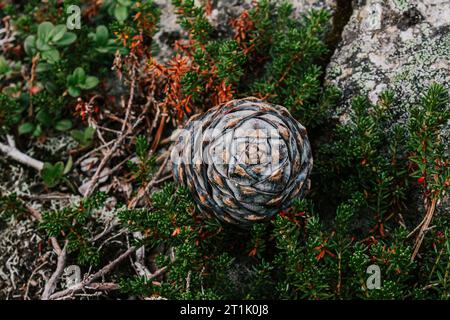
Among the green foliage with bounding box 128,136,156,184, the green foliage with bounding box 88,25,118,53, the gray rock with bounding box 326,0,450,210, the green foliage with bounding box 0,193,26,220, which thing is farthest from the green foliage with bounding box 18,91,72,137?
the gray rock with bounding box 326,0,450,210

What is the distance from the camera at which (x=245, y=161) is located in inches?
97.7

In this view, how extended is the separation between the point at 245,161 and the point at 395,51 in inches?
42.5

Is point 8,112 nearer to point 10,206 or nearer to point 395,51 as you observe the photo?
point 10,206

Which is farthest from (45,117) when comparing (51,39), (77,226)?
(77,226)

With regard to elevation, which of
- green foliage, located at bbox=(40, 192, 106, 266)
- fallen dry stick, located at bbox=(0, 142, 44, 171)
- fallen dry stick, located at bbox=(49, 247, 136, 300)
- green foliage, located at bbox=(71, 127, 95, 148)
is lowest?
fallen dry stick, located at bbox=(49, 247, 136, 300)

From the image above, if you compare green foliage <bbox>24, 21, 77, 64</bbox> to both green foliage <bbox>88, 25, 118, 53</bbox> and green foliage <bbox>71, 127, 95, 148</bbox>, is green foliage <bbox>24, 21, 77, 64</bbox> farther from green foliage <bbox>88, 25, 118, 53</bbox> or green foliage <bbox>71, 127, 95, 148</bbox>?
green foliage <bbox>71, 127, 95, 148</bbox>

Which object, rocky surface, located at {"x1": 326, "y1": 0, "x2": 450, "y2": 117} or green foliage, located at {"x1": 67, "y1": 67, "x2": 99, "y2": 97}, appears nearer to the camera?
rocky surface, located at {"x1": 326, "y1": 0, "x2": 450, "y2": 117}

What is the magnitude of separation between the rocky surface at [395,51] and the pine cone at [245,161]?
1.74 ft

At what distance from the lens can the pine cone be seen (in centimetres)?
251

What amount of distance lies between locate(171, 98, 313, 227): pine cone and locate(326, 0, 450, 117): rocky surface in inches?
20.9

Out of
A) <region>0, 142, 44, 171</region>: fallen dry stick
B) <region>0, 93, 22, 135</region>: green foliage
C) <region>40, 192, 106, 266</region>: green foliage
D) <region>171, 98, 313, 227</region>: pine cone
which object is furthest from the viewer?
<region>0, 142, 44, 171</region>: fallen dry stick

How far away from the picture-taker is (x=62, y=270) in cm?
298

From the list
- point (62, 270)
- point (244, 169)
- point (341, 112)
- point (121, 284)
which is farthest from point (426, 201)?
point (62, 270)

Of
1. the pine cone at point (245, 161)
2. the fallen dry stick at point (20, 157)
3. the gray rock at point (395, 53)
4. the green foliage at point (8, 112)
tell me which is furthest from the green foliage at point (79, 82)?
the gray rock at point (395, 53)
